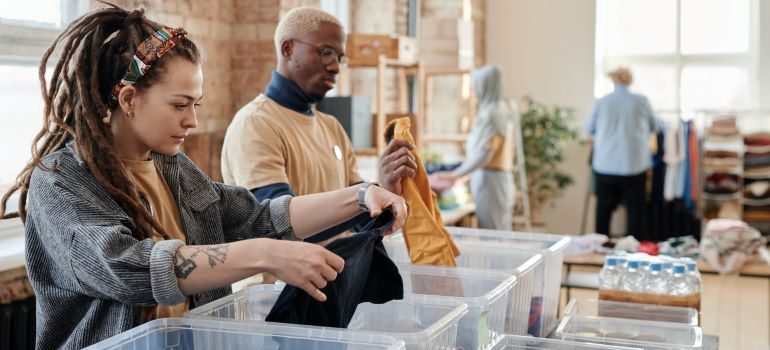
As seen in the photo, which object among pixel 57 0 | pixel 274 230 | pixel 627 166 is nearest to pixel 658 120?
pixel 627 166

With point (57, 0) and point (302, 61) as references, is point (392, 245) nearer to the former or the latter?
point (302, 61)

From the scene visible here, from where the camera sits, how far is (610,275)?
9.61 ft

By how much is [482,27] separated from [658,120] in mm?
2035

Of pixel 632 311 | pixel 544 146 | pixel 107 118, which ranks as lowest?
pixel 632 311

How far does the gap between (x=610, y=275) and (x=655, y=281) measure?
0.16m

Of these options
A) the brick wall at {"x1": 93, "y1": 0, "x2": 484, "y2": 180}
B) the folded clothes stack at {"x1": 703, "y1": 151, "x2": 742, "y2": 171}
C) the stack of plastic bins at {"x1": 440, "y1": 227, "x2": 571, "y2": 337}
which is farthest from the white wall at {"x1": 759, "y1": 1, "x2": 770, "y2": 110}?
the stack of plastic bins at {"x1": 440, "y1": 227, "x2": 571, "y2": 337}

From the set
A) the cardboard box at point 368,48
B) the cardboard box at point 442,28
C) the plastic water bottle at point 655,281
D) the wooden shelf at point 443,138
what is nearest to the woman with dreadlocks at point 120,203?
the plastic water bottle at point 655,281

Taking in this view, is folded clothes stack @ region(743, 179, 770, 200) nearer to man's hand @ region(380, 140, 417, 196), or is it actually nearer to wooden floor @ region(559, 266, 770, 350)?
wooden floor @ region(559, 266, 770, 350)

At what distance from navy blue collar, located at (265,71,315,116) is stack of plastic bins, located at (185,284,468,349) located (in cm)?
94

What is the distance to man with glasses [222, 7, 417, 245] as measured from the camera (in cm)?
264

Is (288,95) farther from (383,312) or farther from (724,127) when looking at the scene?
(724,127)

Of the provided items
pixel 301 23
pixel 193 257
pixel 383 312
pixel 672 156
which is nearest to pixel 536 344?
pixel 383 312

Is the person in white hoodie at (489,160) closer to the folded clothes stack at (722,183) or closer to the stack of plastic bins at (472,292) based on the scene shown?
the folded clothes stack at (722,183)

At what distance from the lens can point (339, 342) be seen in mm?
1510
